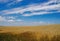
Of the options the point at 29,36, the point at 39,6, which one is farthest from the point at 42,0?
the point at 29,36

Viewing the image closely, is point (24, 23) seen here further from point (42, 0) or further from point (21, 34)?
point (42, 0)

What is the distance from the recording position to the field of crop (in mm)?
2131

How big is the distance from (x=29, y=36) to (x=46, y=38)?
26 cm

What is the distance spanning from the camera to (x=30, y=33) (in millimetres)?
2158

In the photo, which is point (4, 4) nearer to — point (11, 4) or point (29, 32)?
point (11, 4)

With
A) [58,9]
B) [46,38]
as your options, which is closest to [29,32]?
[46,38]

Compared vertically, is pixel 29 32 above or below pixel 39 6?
below

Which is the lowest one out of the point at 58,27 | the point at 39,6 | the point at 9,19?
the point at 58,27

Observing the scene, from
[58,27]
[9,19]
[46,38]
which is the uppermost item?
[9,19]

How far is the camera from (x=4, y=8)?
2.24 meters

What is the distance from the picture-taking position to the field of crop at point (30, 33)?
2131 mm

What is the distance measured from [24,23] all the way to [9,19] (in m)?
0.25

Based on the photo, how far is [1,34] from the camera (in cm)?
222

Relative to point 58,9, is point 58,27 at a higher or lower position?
lower
